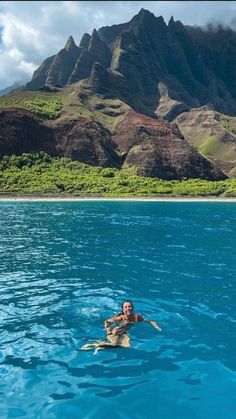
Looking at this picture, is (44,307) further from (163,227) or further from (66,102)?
(66,102)

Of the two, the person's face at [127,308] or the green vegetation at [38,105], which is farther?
the green vegetation at [38,105]

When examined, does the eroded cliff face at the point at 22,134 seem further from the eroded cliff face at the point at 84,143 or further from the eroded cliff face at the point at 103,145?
the eroded cliff face at the point at 84,143

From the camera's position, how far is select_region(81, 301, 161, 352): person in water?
51.9ft

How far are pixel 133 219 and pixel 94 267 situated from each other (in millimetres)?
34698

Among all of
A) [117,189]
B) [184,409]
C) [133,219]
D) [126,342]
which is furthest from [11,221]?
[117,189]

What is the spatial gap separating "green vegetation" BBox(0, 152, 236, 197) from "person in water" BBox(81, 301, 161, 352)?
102 m

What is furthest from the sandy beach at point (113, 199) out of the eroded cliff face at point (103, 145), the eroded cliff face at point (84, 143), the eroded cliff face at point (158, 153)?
the eroded cliff face at point (84, 143)

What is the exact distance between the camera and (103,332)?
58.0ft

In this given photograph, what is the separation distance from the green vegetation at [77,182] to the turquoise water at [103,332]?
86862 mm

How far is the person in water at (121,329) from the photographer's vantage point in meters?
15.8

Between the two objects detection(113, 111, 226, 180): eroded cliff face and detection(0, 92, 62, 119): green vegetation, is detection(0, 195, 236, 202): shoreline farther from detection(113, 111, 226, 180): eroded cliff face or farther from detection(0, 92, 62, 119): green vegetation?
detection(0, 92, 62, 119): green vegetation

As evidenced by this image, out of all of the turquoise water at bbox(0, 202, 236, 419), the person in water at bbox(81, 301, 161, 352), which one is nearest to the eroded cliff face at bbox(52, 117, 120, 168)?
the turquoise water at bbox(0, 202, 236, 419)

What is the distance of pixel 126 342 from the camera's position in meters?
16.1

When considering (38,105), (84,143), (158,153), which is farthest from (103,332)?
(38,105)
